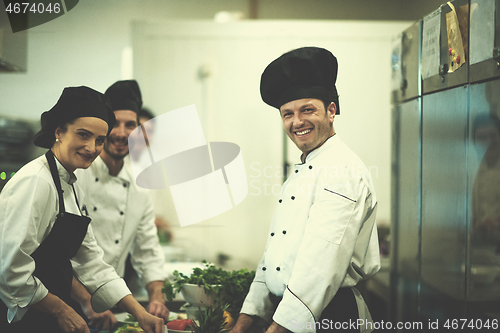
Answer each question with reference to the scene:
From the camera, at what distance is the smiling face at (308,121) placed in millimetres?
1163

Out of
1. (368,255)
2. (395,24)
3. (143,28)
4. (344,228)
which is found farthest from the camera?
(143,28)

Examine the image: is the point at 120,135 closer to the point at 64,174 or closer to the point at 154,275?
the point at 64,174

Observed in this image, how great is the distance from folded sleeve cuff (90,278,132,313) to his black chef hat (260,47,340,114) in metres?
0.78

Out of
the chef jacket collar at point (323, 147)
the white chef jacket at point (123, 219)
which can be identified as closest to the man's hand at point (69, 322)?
the white chef jacket at point (123, 219)

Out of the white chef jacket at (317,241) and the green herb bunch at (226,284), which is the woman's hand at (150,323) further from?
the white chef jacket at (317,241)

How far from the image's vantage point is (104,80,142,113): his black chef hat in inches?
54.2

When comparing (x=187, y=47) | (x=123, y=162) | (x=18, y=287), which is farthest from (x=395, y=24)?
(x=18, y=287)

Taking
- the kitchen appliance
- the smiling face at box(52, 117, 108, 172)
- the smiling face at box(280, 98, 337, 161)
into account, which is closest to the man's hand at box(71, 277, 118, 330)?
the smiling face at box(52, 117, 108, 172)

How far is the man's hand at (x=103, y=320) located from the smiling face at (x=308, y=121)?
874 millimetres

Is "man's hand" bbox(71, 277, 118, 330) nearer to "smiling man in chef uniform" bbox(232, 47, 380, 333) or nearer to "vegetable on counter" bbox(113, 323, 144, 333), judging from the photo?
"vegetable on counter" bbox(113, 323, 144, 333)

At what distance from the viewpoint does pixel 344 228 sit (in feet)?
3.46

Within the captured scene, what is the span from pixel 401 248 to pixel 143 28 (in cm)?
142

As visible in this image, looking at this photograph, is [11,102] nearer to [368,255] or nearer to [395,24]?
[368,255]

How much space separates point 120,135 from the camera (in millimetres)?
1385
